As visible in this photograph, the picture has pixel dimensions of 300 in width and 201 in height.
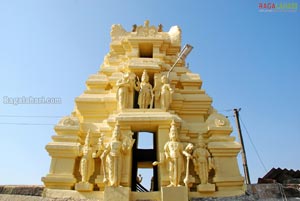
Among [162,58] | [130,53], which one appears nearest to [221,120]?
[162,58]

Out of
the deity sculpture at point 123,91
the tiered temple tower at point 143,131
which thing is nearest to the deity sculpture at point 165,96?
the tiered temple tower at point 143,131

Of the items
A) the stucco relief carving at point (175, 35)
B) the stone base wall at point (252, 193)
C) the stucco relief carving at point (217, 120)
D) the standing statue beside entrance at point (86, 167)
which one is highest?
the stucco relief carving at point (175, 35)

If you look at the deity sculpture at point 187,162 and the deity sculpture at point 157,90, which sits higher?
the deity sculpture at point 157,90

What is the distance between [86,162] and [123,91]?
309 cm

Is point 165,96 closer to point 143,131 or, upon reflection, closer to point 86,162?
point 143,131

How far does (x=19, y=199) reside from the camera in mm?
7586

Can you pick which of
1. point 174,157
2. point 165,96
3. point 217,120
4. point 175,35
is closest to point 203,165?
point 174,157

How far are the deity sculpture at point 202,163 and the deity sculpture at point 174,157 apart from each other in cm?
62

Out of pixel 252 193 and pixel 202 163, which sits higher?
pixel 202 163

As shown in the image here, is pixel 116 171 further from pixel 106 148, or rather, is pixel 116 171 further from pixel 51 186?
pixel 51 186

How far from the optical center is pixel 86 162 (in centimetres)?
877

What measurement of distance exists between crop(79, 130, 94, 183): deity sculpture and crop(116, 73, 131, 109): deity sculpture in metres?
1.97

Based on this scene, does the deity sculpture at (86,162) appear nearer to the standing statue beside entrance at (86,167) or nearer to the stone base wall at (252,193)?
the standing statue beside entrance at (86,167)

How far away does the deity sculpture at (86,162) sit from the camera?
8.67 m
